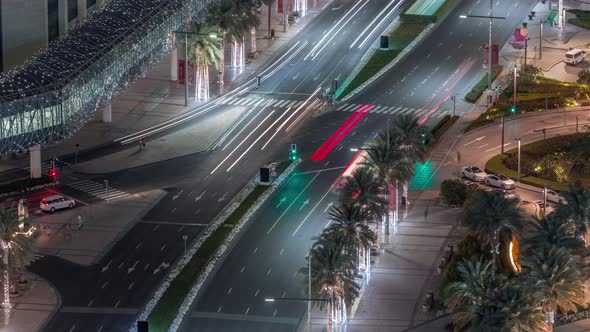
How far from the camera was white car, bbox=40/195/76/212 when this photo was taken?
6437 inches

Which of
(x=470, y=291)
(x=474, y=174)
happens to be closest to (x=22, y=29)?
(x=474, y=174)

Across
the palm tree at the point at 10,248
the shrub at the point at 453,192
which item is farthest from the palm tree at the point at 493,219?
the palm tree at the point at 10,248

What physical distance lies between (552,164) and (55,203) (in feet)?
181

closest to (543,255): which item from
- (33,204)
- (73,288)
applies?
(73,288)

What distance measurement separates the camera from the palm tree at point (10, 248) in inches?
5502

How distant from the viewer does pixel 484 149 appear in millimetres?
184750

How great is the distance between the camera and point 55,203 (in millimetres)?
163875

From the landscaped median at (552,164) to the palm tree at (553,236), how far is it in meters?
30.1

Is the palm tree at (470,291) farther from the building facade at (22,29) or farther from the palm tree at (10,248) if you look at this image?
the building facade at (22,29)

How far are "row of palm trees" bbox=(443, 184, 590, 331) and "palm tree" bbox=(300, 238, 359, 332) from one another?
857cm

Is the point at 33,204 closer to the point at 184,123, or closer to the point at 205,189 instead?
the point at 205,189

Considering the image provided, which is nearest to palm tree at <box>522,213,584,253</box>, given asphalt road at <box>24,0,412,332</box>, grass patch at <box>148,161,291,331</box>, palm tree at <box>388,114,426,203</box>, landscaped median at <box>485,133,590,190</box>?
palm tree at <box>388,114,426,203</box>

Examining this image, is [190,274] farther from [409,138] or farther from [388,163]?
[409,138]

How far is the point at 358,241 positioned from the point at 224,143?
50.2 meters
